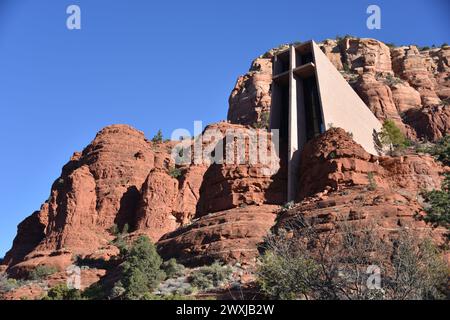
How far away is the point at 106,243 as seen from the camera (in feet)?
136

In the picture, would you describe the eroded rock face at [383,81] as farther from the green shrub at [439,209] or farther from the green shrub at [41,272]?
the green shrub at [439,209]

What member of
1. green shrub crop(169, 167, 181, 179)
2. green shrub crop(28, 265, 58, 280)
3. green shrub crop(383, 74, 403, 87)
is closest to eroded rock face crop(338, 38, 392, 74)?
green shrub crop(383, 74, 403, 87)

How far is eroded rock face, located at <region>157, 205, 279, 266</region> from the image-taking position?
27062mm

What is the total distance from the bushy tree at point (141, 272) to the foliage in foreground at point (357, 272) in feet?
23.9

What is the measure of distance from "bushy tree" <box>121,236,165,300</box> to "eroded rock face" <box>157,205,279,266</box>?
2100mm

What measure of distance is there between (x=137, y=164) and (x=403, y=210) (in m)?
29.1

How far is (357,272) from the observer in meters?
15.5

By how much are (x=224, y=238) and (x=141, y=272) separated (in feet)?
17.1

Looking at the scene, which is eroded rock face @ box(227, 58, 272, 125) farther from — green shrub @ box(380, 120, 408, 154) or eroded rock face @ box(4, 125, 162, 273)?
eroded rock face @ box(4, 125, 162, 273)

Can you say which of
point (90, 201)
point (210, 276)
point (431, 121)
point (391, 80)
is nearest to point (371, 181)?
point (210, 276)

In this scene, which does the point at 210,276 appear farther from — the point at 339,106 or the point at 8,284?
the point at 339,106

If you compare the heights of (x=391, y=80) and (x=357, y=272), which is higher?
(x=391, y=80)

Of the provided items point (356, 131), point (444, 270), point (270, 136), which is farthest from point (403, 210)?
point (356, 131)
